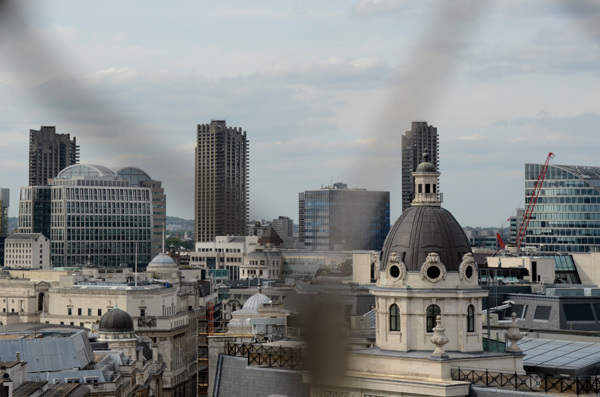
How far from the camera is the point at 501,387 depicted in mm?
81375

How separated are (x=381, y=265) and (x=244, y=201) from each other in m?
10.8

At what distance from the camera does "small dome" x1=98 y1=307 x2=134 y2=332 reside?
17275cm

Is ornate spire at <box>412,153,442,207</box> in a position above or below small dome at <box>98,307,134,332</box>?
above

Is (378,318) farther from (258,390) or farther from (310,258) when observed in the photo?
(310,258)

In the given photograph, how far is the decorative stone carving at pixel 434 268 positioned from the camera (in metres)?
85.1

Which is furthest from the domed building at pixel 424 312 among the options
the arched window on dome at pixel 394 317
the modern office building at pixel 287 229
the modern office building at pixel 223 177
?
the modern office building at pixel 223 177

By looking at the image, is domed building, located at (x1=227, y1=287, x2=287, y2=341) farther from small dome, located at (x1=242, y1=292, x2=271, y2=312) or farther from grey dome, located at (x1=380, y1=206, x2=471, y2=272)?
grey dome, located at (x1=380, y1=206, x2=471, y2=272)

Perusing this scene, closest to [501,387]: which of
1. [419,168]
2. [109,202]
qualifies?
[419,168]

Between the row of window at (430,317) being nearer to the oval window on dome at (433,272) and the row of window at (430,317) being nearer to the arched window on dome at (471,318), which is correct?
the arched window on dome at (471,318)

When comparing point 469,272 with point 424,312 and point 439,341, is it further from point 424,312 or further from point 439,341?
point 439,341


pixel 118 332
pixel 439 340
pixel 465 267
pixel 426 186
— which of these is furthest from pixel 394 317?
pixel 118 332

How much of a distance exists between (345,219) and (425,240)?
2112 centimetres

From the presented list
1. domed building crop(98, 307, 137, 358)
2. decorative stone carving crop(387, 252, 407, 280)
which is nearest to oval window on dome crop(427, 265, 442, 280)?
decorative stone carving crop(387, 252, 407, 280)

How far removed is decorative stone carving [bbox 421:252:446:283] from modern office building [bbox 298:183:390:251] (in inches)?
293
